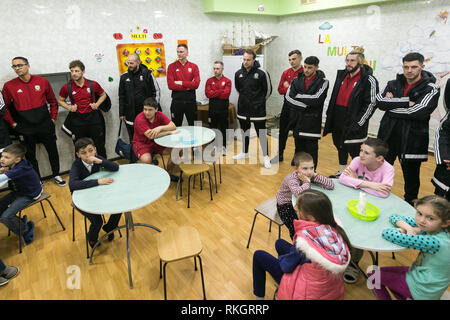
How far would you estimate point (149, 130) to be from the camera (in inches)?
138

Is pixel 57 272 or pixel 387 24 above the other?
pixel 387 24

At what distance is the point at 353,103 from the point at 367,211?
1894 mm

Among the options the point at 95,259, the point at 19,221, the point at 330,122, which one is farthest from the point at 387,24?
the point at 19,221

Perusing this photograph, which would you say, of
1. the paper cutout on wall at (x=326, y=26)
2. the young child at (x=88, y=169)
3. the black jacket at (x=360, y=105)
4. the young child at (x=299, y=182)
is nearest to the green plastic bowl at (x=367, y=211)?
the young child at (x=299, y=182)

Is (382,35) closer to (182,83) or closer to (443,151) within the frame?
(443,151)

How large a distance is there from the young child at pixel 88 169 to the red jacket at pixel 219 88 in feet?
8.19

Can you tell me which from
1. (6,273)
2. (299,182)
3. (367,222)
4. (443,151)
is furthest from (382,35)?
(6,273)

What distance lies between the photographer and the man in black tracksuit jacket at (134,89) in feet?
14.4

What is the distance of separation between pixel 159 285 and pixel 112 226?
84 centimetres

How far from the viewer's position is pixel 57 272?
2520mm

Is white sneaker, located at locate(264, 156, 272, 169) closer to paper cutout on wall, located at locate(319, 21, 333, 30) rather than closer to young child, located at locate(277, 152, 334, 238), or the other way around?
young child, located at locate(277, 152, 334, 238)

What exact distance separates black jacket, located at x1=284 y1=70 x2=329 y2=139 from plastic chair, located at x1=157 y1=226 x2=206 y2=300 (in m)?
2.14

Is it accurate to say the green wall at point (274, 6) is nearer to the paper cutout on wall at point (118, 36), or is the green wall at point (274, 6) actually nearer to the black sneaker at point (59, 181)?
the paper cutout on wall at point (118, 36)
